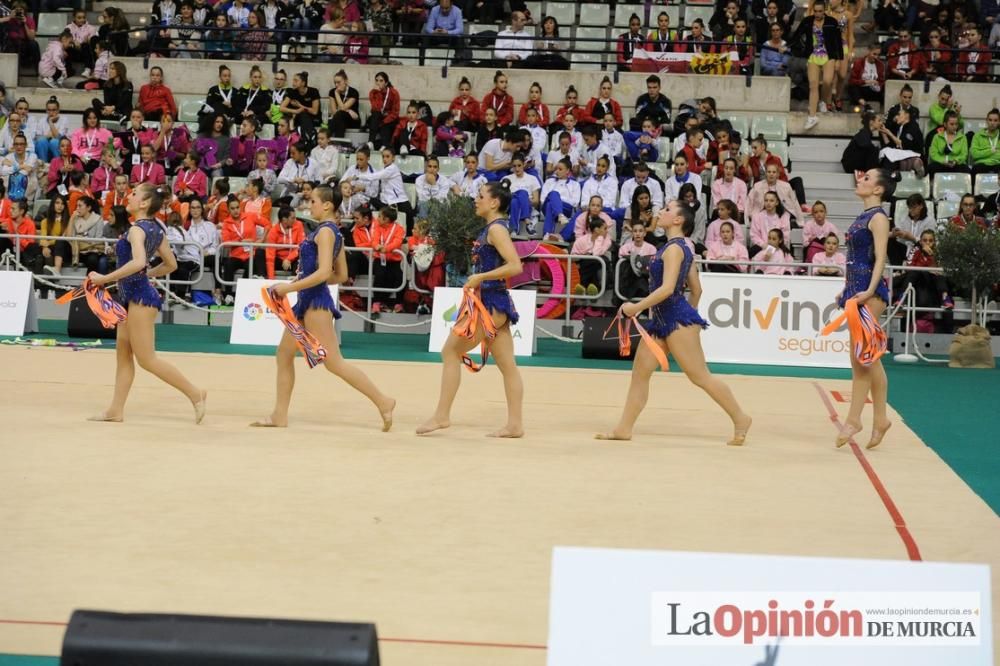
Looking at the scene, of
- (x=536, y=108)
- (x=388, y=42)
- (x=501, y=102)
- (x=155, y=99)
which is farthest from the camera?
(x=388, y=42)

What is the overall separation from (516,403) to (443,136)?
10.2m

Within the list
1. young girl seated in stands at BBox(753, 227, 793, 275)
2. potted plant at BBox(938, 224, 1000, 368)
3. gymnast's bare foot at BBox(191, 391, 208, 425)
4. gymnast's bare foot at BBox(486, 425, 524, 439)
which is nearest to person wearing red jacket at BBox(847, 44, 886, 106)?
young girl seated in stands at BBox(753, 227, 793, 275)

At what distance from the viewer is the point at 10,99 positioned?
20281mm

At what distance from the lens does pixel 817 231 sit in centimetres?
1645

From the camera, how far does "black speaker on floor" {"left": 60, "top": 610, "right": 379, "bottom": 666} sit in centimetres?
293

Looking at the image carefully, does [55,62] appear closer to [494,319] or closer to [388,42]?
[388,42]

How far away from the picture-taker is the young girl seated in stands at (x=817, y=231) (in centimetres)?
1633

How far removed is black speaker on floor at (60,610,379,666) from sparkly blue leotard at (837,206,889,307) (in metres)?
6.31

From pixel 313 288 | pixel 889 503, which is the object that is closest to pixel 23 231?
pixel 313 288

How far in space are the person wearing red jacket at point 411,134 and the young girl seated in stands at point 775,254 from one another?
17.3ft

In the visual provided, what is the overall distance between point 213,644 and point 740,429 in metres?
6.17

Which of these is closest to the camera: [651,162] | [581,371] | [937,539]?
[937,539]

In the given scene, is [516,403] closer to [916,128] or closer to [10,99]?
[916,128]

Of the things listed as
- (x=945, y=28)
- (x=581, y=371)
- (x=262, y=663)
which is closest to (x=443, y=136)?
(x=581, y=371)
